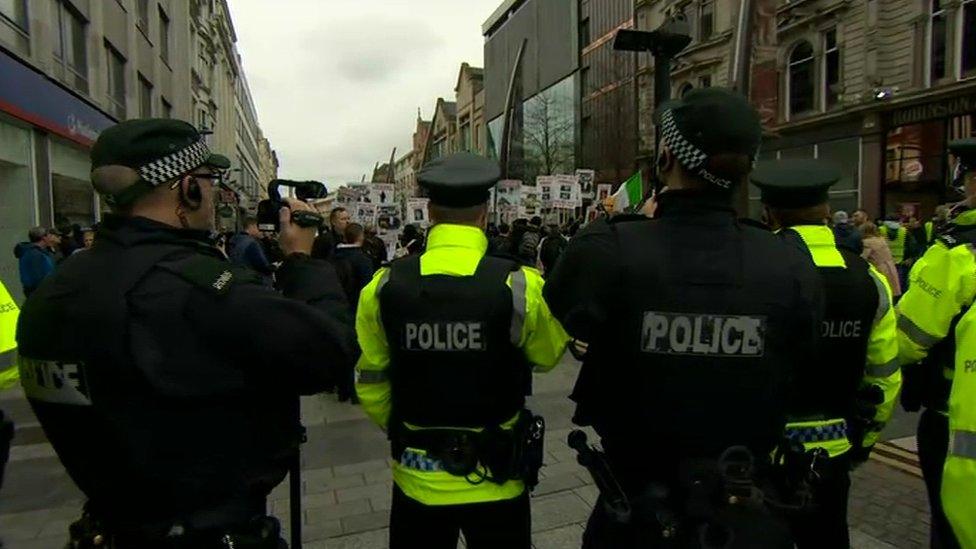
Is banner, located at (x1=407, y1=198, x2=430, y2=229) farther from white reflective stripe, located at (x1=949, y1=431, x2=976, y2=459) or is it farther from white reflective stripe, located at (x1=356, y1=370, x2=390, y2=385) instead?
white reflective stripe, located at (x1=949, y1=431, x2=976, y2=459)

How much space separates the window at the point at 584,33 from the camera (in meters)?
38.2

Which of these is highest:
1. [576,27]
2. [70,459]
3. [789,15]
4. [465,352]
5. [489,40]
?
[489,40]

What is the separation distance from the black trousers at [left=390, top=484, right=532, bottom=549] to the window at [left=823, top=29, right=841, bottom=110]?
2130 centimetres

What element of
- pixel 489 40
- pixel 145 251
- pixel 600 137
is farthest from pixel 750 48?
pixel 489 40

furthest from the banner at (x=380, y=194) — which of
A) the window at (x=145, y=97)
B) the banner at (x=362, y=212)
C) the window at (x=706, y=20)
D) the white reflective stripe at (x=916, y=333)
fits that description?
the window at (x=706, y=20)

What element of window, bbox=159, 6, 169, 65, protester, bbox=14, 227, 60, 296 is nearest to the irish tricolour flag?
protester, bbox=14, 227, 60, 296

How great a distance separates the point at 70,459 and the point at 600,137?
3233cm

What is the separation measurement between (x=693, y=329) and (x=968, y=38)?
1903 cm

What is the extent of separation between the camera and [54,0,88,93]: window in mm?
12617

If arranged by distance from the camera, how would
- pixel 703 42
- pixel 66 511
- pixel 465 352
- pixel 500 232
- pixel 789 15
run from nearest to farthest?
pixel 465 352, pixel 66 511, pixel 500 232, pixel 789 15, pixel 703 42

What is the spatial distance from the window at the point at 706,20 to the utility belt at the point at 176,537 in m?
27.9

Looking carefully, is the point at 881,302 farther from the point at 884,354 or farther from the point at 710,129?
the point at 710,129

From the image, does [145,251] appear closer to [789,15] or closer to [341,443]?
[341,443]

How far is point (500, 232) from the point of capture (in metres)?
15.5
